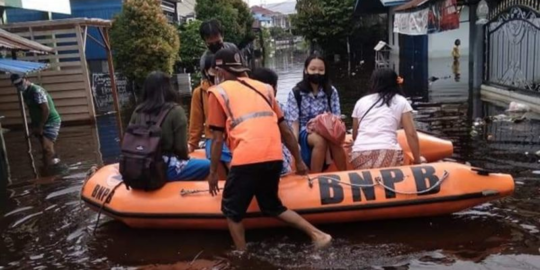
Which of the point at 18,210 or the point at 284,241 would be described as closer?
the point at 284,241

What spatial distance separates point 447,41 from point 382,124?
23.2 metres

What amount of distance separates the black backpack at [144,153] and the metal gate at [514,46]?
8.54 meters

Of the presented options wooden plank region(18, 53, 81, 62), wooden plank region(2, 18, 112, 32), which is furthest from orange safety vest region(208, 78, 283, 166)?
wooden plank region(18, 53, 81, 62)

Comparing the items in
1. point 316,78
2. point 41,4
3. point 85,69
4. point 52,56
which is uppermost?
point 41,4

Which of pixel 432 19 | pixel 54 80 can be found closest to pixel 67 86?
Answer: pixel 54 80

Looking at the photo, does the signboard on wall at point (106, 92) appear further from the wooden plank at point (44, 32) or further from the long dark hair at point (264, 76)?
the long dark hair at point (264, 76)

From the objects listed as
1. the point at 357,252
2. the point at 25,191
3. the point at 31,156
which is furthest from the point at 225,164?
the point at 31,156

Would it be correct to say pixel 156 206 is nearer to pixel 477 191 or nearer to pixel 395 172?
pixel 395 172

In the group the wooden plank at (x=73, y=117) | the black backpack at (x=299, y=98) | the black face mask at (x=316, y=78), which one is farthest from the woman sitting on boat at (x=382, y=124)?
the wooden plank at (x=73, y=117)

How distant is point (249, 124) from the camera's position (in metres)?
4.04

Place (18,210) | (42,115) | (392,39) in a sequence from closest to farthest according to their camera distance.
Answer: (18,210) → (42,115) → (392,39)

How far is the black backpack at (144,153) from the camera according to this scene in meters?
4.60

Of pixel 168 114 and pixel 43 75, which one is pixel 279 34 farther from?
pixel 168 114

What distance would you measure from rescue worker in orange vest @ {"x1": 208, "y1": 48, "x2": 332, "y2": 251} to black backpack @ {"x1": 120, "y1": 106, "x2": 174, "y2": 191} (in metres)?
0.64
